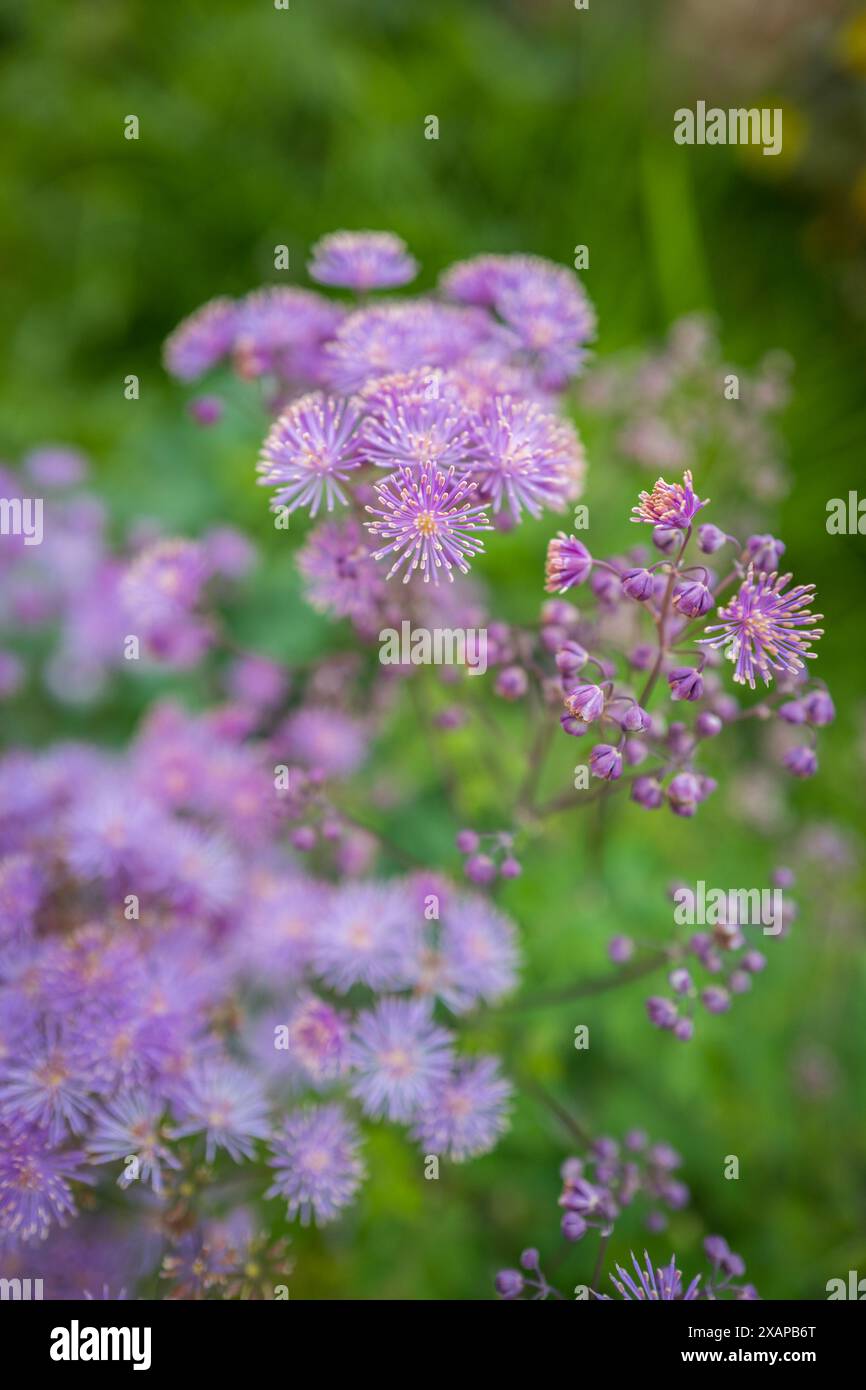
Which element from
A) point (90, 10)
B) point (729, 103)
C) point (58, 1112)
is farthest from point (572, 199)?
point (58, 1112)

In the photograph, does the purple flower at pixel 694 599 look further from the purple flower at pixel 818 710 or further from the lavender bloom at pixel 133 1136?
the lavender bloom at pixel 133 1136

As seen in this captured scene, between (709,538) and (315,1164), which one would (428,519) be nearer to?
(709,538)

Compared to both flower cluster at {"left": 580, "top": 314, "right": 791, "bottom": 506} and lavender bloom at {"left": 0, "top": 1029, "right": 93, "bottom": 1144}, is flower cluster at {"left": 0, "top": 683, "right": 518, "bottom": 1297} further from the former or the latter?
flower cluster at {"left": 580, "top": 314, "right": 791, "bottom": 506}

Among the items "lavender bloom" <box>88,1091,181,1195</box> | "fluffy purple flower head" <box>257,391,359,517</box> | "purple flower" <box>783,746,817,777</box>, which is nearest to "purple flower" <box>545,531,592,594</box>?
"fluffy purple flower head" <box>257,391,359,517</box>

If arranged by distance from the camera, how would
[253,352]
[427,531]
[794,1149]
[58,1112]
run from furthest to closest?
[794,1149]
[253,352]
[58,1112]
[427,531]

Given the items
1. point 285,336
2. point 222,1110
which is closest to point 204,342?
point 285,336
